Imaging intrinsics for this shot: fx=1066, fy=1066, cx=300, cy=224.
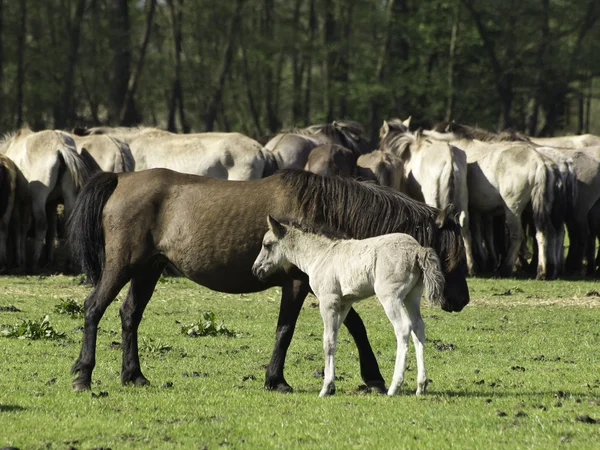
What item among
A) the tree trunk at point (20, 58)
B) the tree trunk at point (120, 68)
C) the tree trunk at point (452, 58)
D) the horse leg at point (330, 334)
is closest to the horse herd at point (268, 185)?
the horse leg at point (330, 334)

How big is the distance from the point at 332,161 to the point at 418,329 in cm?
1231

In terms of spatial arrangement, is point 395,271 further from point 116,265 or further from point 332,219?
point 116,265

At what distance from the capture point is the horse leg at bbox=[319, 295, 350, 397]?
899 cm

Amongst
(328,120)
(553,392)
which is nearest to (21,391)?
(553,392)

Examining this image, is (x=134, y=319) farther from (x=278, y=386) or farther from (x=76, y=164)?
(x=76, y=164)

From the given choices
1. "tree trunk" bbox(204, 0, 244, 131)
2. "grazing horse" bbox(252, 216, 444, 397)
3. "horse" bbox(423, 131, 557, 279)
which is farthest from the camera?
"tree trunk" bbox(204, 0, 244, 131)

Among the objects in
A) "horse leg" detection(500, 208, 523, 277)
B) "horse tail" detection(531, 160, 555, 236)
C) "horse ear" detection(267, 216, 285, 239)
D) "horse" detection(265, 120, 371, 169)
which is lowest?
"horse leg" detection(500, 208, 523, 277)

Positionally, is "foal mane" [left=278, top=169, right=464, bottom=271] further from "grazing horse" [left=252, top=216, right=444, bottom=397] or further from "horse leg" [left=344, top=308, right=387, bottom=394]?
"horse leg" [left=344, top=308, right=387, bottom=394]

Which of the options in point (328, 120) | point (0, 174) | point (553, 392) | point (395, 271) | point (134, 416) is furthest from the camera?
point (328, 120)

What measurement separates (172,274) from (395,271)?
12.6 meters

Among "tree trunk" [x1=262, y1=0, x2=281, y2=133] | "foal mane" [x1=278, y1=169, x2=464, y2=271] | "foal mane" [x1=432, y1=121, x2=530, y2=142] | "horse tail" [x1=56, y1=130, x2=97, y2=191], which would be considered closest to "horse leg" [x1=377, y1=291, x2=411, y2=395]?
"foal mane" [x1=278, y1=169, x2=464, y2=271]

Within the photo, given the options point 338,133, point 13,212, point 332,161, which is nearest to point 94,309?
point 332,161

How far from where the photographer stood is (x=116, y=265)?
9.63m

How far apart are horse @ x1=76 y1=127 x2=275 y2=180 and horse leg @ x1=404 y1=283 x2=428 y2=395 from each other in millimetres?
12440
